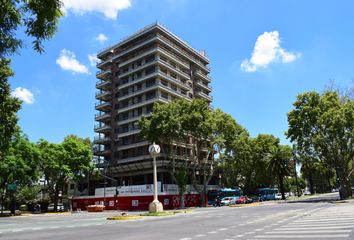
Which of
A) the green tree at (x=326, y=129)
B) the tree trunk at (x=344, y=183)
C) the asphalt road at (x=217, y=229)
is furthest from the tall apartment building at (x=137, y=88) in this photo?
the asphalt road at (x=217, y=229)

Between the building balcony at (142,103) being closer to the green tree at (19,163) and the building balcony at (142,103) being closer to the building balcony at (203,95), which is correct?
the building balcony at (203,95)

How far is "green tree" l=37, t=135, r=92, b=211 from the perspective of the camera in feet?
199

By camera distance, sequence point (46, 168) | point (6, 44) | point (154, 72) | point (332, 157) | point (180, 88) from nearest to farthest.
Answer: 1. point (6, 44)
2. point (332, 157)
3. point (46, 168)
4. point (154, 72)
5. point (180, 88)

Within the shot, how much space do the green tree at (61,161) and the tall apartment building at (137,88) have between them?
1112 centimetres

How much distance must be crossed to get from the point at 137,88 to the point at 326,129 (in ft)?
134

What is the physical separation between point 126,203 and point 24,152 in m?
19.1

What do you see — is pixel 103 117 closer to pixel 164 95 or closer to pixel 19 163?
pixel 164 95

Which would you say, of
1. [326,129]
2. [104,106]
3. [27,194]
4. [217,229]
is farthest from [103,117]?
[217,229]

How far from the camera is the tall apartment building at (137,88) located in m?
→ 74.3

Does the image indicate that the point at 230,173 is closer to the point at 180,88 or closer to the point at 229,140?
the point at 229,140

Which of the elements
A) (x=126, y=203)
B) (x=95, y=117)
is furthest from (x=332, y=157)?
(x=95, y=117)

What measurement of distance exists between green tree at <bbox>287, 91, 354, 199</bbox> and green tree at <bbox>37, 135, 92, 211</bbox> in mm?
34958

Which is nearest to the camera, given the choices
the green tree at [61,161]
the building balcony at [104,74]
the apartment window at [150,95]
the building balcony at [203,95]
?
the green tree at [61,161]

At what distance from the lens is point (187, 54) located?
86.4 metres
